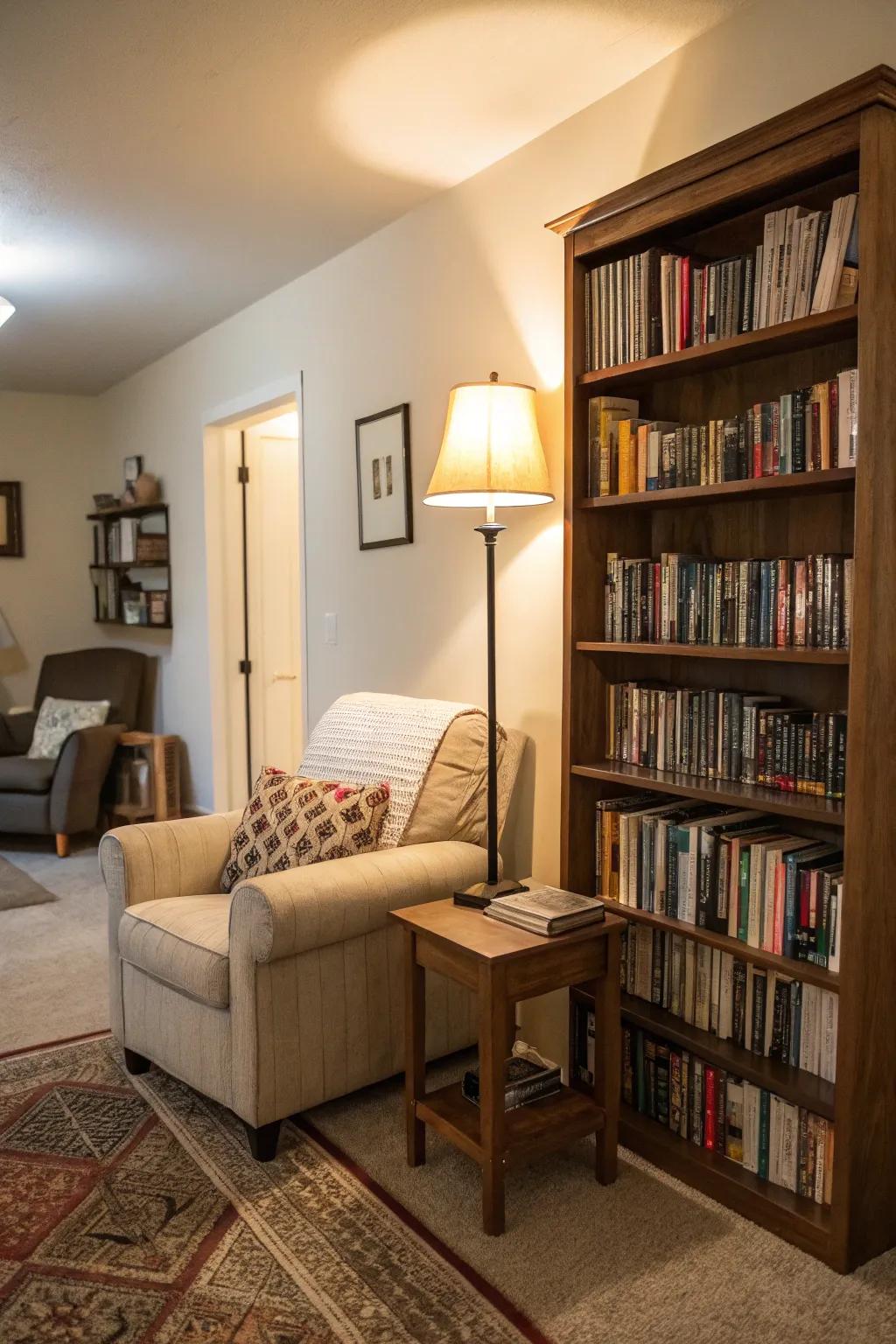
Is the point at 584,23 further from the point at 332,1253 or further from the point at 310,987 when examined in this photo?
the point at 332,1253

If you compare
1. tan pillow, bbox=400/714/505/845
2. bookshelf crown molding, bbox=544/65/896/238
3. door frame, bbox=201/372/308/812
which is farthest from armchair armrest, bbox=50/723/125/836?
bookshelf crown molding, bbox=544/65/896/238

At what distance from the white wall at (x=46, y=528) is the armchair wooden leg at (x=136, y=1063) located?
3.94 m

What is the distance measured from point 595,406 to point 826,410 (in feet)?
2.01

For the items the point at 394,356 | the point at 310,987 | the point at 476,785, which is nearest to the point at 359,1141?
the point at 310,987

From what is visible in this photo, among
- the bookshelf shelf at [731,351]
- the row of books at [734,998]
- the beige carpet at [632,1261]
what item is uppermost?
the bookshelf shelf at [731,351]

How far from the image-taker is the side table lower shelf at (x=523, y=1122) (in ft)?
6.62

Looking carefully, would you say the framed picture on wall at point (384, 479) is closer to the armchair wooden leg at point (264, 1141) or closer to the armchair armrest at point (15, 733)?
the armchair wooden leg at point (264, 1141)

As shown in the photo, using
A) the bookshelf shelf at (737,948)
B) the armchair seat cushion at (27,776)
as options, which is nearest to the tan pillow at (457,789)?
the bookshelf shelf at (737,948)

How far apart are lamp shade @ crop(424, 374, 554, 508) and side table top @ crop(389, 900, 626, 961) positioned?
0.96 metres

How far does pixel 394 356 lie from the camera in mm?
3402

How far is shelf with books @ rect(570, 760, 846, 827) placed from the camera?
186cm

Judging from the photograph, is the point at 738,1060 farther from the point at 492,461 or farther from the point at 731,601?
the point at 492,461

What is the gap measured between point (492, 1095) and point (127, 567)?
432 cm

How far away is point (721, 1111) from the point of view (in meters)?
2.13
